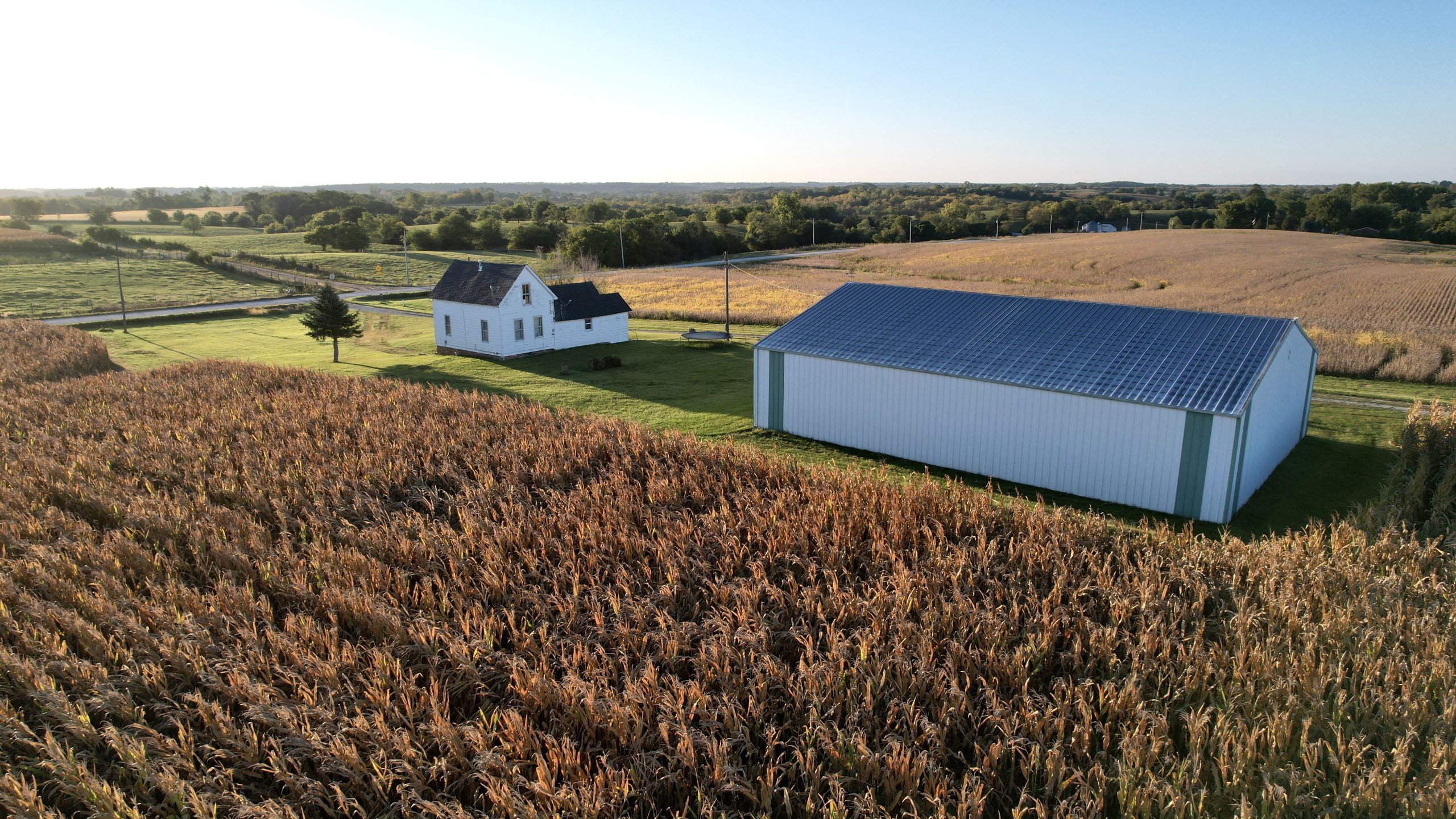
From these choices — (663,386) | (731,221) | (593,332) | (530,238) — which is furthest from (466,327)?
(731,221)

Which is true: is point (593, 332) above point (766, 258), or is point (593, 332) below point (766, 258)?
below

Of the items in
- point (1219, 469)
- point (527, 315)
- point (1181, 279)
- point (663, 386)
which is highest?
point (1181, 279)

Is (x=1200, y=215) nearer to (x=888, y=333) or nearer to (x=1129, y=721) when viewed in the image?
(x=888, y=333)

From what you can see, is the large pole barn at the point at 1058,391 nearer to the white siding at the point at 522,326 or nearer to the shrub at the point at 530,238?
the white siding at the point at 522,326

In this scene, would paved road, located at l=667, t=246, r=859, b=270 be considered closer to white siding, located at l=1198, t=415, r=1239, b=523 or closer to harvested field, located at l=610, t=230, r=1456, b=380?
harvested field, located at l=610, t=230, r=1456, b=380

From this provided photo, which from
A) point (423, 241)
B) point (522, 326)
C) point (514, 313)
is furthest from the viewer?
point (423, 241)

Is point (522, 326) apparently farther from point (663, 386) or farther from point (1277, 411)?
point (1277, 411)

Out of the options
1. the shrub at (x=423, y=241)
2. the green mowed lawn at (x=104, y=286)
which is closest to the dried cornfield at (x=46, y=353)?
the green mowed lawn at (x=104, y=286)
